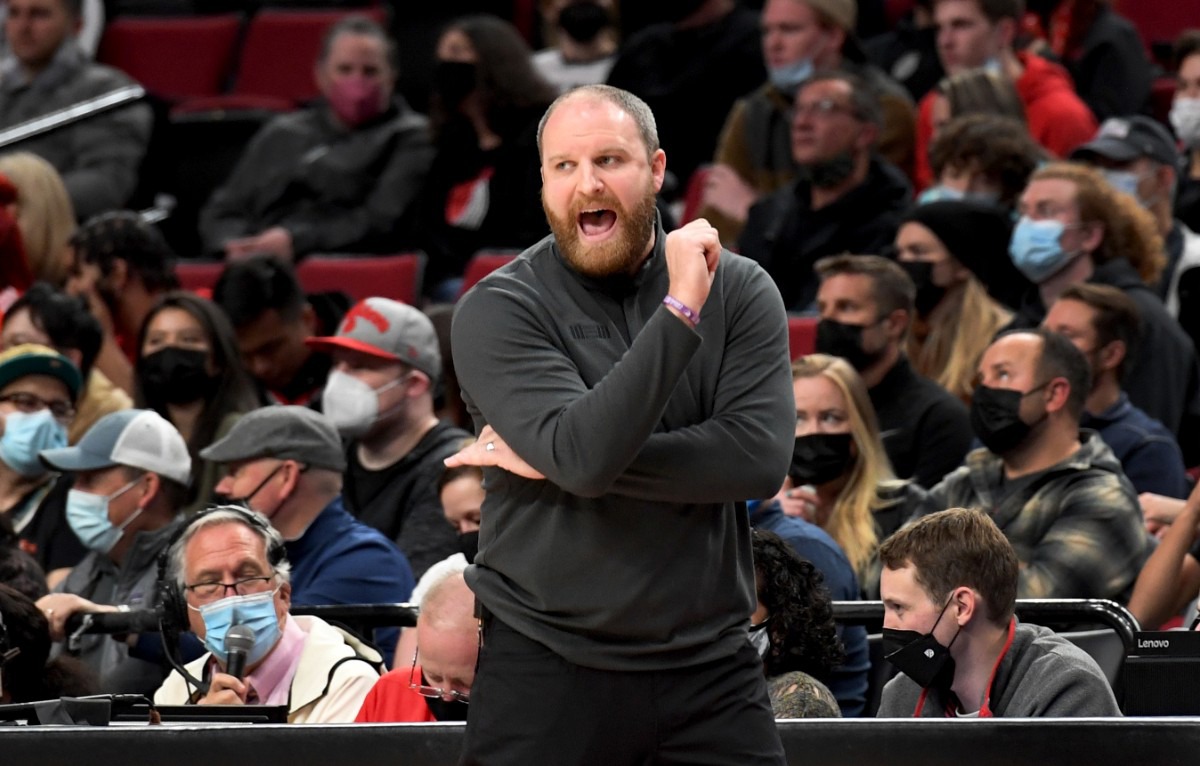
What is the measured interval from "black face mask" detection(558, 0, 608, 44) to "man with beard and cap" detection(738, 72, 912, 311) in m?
1.83

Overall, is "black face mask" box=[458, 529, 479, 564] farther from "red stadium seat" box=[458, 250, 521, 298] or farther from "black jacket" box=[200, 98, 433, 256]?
"black jacket" box=[200, 98, 433, 256]

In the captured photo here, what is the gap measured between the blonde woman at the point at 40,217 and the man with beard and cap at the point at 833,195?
2520 millimetres

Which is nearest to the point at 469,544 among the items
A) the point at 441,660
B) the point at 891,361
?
the point at 441,660

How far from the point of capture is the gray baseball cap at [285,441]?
5.19 m

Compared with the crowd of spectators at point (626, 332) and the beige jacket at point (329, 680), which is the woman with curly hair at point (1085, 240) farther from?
the beige jacket at point (329, 680)

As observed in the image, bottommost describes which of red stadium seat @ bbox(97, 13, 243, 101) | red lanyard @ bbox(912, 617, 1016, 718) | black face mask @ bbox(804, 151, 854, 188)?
red lanyard @ bbox(912, 617, 1016, 718)

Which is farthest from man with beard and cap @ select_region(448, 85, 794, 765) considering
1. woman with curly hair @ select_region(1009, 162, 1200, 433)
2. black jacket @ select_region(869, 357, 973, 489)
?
woman with curly hair @ select_region(1009, 162, 1200, 433)

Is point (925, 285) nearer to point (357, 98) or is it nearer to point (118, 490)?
point (118, 490)

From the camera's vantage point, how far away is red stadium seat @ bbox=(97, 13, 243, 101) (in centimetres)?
981

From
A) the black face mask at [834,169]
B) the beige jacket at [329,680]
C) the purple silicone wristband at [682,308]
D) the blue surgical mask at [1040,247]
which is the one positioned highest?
the black face mask at [834,169]

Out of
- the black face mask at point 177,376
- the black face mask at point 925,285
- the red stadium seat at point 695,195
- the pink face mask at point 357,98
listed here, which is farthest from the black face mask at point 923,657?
the pink face mask at point 357,98

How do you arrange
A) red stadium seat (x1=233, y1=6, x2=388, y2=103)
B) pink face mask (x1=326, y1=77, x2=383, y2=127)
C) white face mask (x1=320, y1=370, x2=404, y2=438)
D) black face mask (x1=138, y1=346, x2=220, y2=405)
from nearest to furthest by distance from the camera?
white face mask (x1=320, y1=370, x2=404, y2=438) → black face mask (x1=138, y1=346, x2=220, y2=405) → pink face mask (x1=326, y1=77, x2=383, y2=127) → red stadium seat (x1=233, y1=6, x2=388, y2=103)

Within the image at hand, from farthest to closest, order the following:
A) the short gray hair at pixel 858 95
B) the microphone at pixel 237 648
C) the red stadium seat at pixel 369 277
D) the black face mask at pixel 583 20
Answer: the black face mask at pixel 583 20, the red stadium seat at pixel 369 277, the short gray hair at pixel 858 95, the microphone at pixel 237 648

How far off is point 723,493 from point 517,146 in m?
5.13
